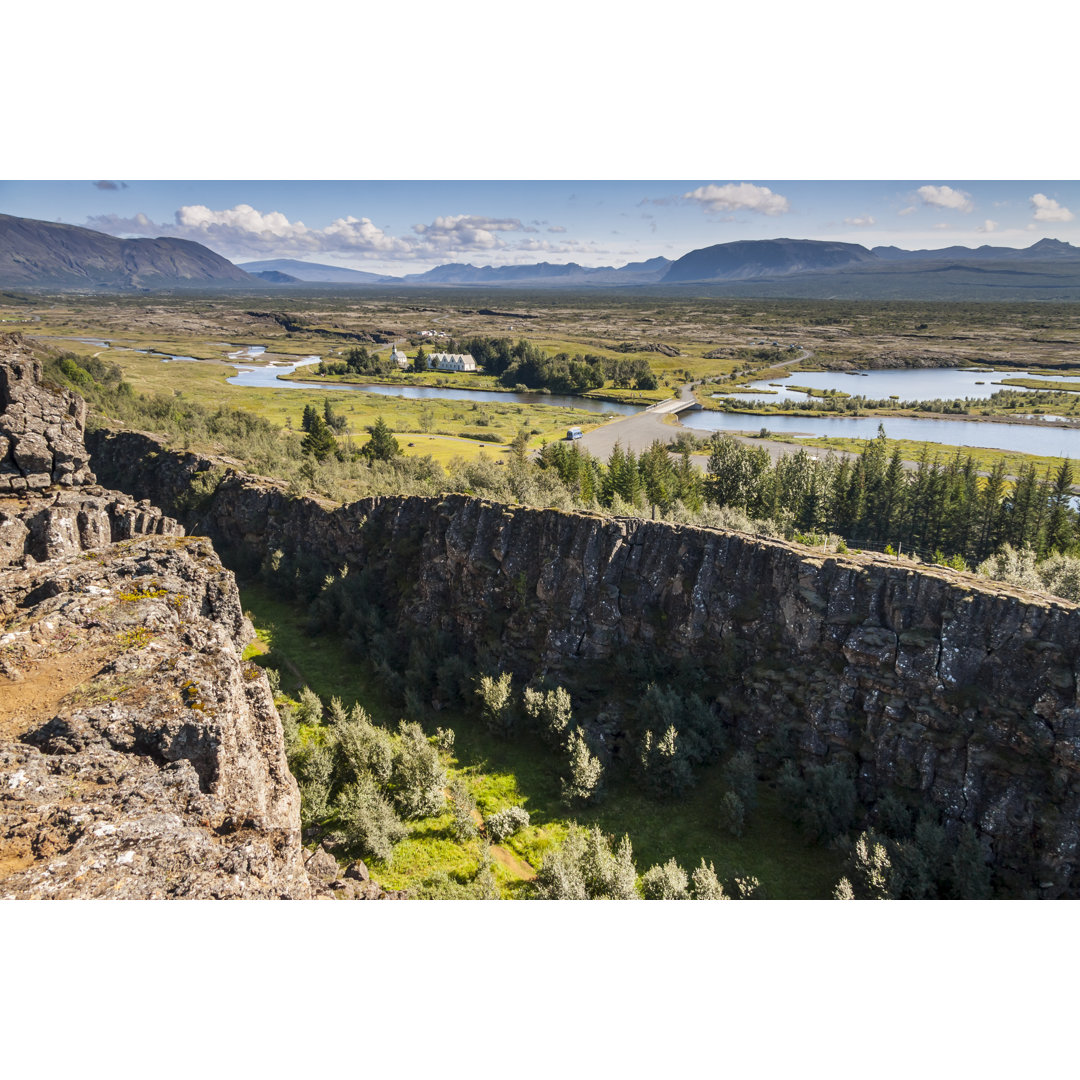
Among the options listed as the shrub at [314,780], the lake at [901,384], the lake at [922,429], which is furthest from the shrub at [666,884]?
the lake at [901,384]

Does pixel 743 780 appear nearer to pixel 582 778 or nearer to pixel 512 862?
pixel 582 778

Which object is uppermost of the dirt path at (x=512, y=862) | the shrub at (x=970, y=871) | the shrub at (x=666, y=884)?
the shrub at (x=970, y=871)

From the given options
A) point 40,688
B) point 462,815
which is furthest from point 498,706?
point 40,688

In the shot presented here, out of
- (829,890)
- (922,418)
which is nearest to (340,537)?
(829,890)

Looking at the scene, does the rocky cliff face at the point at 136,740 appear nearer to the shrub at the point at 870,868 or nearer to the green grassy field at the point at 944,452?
the shrub at the point at 870,868

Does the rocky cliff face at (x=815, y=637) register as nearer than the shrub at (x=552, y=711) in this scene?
Yes

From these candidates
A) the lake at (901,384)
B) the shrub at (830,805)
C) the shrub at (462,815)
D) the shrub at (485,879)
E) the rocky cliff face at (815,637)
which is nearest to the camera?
the shrub at (485,879)
